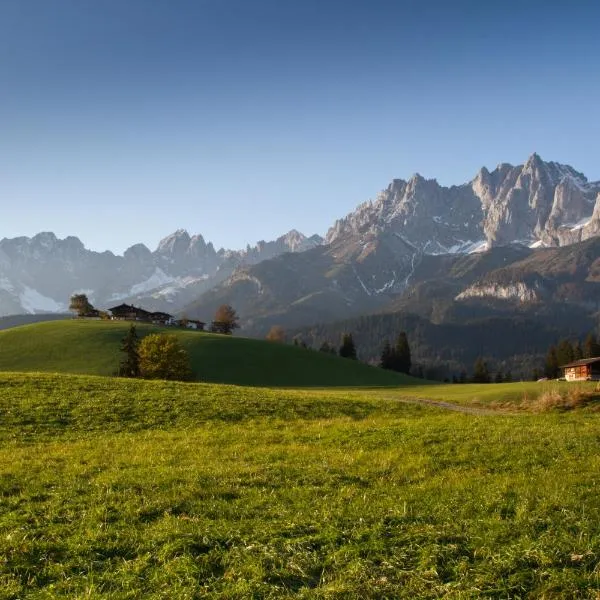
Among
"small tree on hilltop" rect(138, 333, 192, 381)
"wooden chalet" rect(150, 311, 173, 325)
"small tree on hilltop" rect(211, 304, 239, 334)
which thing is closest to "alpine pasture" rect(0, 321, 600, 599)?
"small tree on hilltop" rect(138, 333, 192, 381)

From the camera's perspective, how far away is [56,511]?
43.2ft

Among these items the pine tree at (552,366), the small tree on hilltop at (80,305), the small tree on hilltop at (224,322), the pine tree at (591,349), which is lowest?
the pine tree at (552,366)

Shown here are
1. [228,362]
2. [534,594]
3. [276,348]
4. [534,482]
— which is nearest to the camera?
[534,594]

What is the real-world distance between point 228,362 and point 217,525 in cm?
10037

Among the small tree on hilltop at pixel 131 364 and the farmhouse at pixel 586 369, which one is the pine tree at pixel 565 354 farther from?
→ the small tree on hilltop at pixel 131 364

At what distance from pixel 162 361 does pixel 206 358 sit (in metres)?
36.5

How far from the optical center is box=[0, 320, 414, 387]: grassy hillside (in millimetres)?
99562

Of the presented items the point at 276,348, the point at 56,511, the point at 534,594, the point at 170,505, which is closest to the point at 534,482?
the point at 534,594

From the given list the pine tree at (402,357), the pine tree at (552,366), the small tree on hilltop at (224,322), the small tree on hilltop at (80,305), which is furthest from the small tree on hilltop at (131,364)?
the pine tree at (552,366)

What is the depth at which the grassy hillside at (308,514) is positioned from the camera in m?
9.19

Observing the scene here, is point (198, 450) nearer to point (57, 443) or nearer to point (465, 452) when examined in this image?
point (57, 443)

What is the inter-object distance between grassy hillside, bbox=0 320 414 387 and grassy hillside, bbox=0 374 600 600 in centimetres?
7578

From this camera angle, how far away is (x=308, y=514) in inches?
492

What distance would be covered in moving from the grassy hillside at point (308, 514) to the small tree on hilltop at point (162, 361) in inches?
1979
